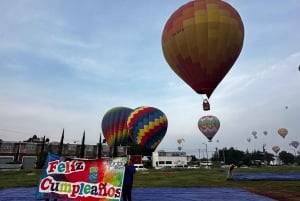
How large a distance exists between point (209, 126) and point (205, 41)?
1288 inches

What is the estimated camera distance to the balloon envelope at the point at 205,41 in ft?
63.2

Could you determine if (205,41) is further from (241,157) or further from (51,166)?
(241,157)

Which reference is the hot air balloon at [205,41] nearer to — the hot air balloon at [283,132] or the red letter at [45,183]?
the red letter at [45,183]

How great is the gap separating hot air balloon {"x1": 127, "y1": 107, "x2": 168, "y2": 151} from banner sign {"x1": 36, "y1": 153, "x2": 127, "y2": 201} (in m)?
34.0

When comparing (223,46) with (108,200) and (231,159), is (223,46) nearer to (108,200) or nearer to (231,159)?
(108,200)

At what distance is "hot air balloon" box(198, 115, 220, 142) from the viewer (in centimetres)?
4975

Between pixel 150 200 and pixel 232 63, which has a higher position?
pixel 232 63

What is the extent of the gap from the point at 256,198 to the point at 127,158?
697cm

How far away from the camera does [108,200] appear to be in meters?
9.84

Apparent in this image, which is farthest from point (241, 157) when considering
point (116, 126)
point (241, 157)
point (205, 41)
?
point (205, 41)

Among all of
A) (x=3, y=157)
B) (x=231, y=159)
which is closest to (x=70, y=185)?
(x=3, y=157)

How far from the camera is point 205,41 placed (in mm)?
19219

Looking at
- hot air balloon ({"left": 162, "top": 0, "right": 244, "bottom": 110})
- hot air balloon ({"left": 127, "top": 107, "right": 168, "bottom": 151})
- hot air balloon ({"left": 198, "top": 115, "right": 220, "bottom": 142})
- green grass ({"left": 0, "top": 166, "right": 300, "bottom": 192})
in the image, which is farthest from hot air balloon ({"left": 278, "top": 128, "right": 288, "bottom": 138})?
hot air balloon ({"left": 162, "top": 0, "right": 244, "bottom": 110})

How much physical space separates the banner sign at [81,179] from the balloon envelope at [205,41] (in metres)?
11.3
